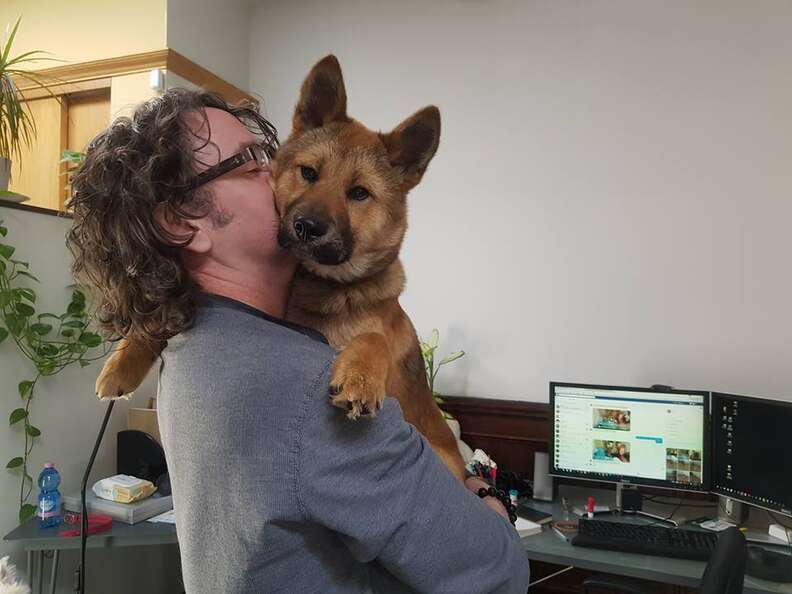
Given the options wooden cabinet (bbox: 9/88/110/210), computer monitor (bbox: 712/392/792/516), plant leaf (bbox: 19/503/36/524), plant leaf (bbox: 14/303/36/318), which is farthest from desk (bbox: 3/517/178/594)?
computer monitor (bbox: 712/392/792/516)

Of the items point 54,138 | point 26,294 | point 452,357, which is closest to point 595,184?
point 452,357

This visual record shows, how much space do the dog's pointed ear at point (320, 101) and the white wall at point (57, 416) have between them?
1582 millimetres

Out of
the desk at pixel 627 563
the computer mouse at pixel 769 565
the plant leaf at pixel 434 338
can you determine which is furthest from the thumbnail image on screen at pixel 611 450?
the plant leaf at pixel 434 338

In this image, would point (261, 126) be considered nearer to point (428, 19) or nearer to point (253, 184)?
point (253, 184)

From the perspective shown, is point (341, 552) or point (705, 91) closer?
point (341, 552)

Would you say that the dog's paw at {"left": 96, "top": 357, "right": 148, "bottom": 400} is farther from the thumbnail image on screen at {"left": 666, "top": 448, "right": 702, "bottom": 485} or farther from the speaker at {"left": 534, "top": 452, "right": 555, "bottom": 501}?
the thumbnail image on screen at {"left": 666, "top": 448, "right": 702, "bottom": 485}

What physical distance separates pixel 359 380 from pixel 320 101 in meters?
0.76

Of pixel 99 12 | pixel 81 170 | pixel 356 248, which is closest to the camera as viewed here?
pixel 81 170

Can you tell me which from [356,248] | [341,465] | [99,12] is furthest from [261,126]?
[99,12]

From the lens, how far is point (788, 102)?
257cm

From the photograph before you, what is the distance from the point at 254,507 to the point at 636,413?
7.16 feet

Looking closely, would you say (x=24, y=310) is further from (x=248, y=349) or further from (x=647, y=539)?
(x=647, y=539)

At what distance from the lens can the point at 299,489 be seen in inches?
31.7

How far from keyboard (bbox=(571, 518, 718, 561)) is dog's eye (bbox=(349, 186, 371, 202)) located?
5.53ft
